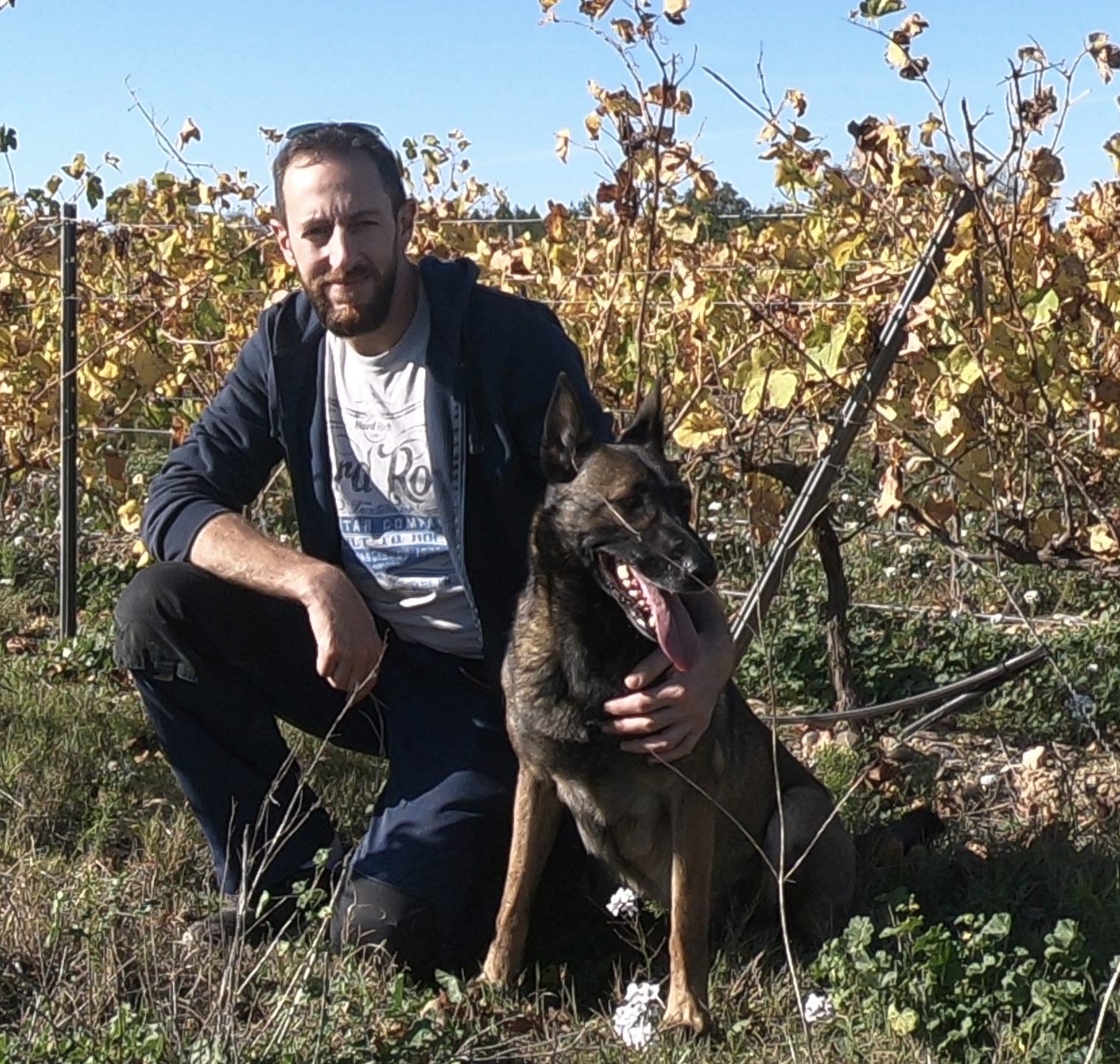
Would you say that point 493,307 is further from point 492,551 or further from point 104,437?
point 104,437

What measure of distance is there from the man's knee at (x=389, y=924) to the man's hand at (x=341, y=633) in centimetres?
46

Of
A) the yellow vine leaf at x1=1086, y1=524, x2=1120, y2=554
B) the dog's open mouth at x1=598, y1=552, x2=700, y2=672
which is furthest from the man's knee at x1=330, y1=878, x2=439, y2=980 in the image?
the yellow vine leaf at x1=1086, y1=524, x2=1120, y2=554

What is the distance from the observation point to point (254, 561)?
12.1 ft

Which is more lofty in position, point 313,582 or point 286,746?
point 313,582

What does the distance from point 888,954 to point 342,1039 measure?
1.18 m

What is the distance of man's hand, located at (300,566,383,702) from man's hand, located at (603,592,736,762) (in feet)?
1.88

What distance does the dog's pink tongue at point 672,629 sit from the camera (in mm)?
3266

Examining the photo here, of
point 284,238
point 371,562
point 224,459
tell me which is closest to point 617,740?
point 371,562

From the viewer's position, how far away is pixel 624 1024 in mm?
2861

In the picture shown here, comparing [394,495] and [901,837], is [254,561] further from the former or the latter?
[901,837]

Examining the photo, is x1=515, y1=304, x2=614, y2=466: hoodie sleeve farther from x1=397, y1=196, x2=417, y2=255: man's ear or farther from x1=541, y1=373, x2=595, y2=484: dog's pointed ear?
x1=397, y1=196, x2=417, y2=255: man's ear

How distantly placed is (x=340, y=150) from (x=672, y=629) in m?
1.47

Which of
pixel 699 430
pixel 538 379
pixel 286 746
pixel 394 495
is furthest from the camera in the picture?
pixel 699 430

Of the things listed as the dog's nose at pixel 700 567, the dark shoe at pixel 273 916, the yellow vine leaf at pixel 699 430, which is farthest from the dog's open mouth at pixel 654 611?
the yellow vine leaf at pixel 699 430
